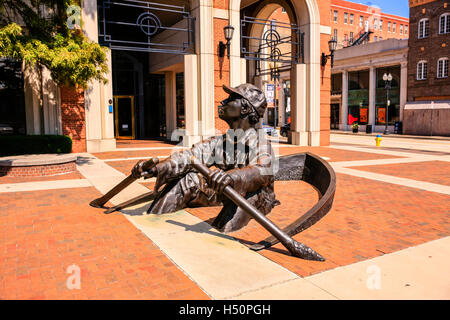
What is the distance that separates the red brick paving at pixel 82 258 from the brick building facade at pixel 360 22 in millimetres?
60033

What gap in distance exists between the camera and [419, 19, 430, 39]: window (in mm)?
32656

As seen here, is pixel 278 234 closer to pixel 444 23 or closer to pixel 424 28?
pixel 444 23

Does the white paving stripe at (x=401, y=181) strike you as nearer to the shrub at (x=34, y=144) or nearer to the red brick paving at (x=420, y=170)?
the red brick paving at (x=420, y=170)

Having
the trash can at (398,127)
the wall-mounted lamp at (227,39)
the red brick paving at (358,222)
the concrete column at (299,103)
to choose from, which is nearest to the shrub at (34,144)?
the wall-mounted lamp at (227,39)

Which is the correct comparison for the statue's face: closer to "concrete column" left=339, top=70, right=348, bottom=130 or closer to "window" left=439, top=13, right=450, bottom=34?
"window" left=439, top=13, right=450, bottom=34

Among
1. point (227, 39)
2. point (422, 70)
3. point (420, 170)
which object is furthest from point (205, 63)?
point (422, 70)

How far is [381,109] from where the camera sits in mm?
37062

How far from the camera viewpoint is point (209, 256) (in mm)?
3705

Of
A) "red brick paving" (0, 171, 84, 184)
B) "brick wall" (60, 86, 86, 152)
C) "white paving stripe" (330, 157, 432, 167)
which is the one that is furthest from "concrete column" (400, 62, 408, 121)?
"red brick paving" (0, 171, 84, 184)

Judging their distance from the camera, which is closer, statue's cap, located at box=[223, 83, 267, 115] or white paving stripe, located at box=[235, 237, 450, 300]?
white paving stripe, located at box=[235, 237, 450, 300]

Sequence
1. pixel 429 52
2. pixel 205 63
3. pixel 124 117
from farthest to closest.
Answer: pixel 429 52, pixel 124 117, pixel 205 63

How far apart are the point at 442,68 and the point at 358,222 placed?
1290 inches

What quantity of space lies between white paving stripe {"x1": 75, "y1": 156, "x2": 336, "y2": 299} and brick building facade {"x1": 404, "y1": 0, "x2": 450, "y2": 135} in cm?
3108
